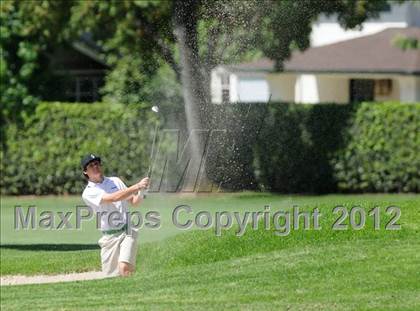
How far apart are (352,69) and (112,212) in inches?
763

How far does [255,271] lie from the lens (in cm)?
1138

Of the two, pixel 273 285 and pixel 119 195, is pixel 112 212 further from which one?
pixel 273 285

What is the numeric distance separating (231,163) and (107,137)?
25.1 feet

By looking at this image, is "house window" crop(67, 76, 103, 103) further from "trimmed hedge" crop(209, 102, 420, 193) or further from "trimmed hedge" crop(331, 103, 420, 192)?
"trimmed hedge" crop(331, 103, 420, 192)

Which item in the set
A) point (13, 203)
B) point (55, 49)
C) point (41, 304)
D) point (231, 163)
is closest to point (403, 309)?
point (41, 304)

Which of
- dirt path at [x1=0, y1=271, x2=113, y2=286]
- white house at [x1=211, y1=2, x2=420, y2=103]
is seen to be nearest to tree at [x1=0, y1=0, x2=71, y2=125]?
white house at [x1=211, y1=2, x2=420, y2=103]

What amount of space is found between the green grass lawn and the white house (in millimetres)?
14679

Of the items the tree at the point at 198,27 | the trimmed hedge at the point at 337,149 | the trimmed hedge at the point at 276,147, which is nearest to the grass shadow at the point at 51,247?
the tree at the point at 198,27

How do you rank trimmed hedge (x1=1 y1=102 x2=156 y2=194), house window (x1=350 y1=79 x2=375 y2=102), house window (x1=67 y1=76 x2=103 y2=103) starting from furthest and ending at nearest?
house window (x1=350 y1=79 x2=375 y2=102) → house window (x1=67 y1=76 x2=103 y2=103) → trimmed hedge (x1=1 y1=102 x2=156 y2=194)

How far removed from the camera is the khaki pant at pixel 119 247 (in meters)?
11.7

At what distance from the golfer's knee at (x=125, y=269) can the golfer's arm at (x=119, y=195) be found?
2.27ft

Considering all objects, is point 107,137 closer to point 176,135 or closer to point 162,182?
point 176,135

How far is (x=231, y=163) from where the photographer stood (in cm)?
1773

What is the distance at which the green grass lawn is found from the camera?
10.1 m
